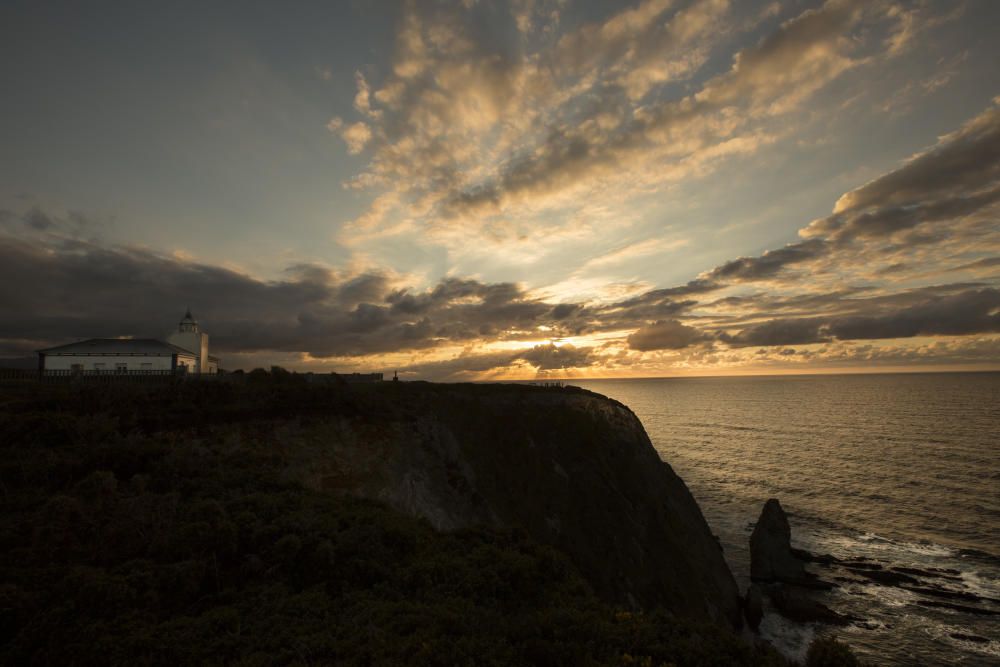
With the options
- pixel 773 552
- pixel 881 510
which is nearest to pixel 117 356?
pixel 773 552

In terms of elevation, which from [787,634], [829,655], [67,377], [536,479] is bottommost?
[787,634]

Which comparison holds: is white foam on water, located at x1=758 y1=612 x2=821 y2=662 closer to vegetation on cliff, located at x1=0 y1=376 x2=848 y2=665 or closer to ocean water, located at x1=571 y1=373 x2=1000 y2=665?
ocean water, located at x1=571 y1=373 x2=1000 y2=665

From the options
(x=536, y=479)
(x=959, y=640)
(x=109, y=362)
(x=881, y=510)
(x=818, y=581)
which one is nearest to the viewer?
(x=959, y=640)

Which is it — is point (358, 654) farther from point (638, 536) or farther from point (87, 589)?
point (638, 536)

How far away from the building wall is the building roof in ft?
1.57

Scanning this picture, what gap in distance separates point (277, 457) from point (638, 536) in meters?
32.2

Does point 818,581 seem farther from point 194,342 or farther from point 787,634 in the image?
point 194,342

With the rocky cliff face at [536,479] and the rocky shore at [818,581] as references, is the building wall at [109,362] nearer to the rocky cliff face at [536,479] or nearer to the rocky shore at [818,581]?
the rocky cliff face at [536,479]

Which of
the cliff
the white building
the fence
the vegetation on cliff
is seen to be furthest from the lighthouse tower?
the vegetation on cliff

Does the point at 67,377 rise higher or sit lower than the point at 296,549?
higher

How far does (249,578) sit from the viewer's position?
14.6 m

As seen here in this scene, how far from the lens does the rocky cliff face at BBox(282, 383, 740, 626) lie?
106ft

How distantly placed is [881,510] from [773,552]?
939 inches

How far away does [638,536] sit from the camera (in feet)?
134
